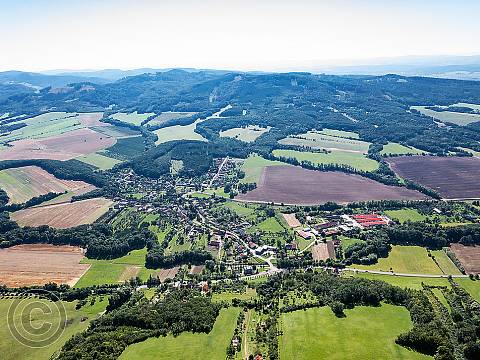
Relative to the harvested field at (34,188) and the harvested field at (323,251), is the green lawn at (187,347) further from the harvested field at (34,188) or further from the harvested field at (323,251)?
the harvested field at (34,188)

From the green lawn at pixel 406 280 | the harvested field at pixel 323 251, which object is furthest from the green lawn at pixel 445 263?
the harvested field at pixel 323 251

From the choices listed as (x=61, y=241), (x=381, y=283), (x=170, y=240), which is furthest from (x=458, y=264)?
(x=61, y=241)

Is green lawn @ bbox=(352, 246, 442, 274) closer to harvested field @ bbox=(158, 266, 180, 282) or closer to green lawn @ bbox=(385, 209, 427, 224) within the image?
green lawn @ bbox=(385, 209, 427, 224)

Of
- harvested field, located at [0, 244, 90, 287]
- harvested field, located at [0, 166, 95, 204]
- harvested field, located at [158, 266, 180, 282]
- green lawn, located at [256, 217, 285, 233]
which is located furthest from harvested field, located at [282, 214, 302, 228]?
harvested field, located at [0, 166, 95, 204]

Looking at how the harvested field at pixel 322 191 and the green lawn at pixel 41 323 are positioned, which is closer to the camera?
the green lawn at pixel 41 323

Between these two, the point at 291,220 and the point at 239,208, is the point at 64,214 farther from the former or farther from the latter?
the point at 291,220

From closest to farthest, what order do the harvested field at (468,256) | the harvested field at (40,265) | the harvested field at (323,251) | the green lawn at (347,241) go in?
the harvested field at (468,256), the harvested field at (40,265), the harvested field at (323,251), the green lawn at (347,241)

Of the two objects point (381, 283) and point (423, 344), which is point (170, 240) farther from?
point (423, 344)
